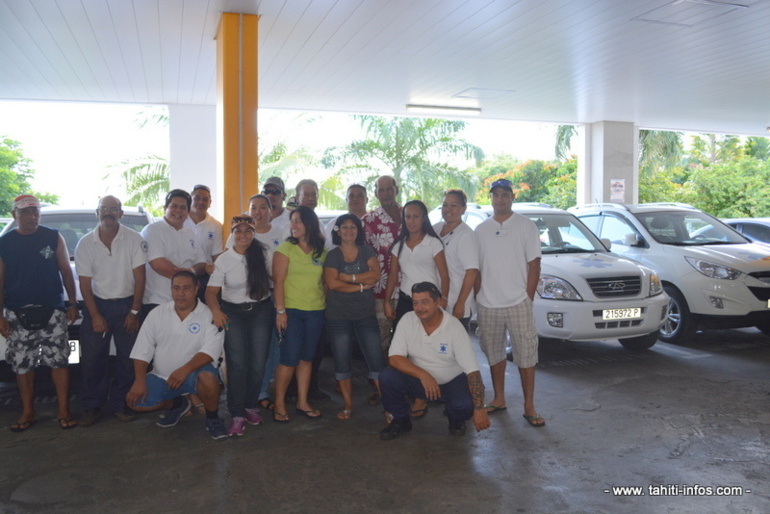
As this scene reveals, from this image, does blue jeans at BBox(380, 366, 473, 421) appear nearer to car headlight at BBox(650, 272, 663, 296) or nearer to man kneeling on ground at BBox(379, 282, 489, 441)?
man kneeling on ground at BBox(379, 282, 489, 441)

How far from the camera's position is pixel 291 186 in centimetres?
2109

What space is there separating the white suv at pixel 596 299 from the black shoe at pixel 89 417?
4.17m

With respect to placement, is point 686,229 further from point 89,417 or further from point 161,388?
point 89,417

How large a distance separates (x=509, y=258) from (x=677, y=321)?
3.75 metres

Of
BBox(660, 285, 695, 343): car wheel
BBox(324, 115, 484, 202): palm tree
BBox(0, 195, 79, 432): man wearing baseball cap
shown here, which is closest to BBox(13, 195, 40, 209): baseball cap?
BBox(0, 195, 79, 432): man wearing baseball cap

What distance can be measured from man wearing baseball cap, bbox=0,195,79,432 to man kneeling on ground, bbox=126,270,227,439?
669 millimetres

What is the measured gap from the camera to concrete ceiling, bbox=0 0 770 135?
6.91 metres

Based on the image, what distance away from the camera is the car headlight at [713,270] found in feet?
24.2

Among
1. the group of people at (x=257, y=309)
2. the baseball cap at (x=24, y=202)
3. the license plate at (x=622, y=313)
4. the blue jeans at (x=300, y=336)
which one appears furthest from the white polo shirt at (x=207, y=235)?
the license plate at (x=622, y=313)

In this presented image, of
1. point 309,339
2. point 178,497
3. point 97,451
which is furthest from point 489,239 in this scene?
point 97,451

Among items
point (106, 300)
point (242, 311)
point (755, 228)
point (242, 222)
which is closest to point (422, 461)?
point (242, 311)

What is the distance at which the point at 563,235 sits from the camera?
7801 millimetres

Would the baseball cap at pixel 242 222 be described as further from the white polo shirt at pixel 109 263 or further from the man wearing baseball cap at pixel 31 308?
the man wearing baseball cap at pixel 31 308

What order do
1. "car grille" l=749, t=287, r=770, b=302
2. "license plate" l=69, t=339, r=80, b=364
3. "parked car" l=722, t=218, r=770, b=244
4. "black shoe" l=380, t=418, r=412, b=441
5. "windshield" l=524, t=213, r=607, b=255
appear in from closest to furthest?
"black shoe" l=380, t=418, r=412, b=441 → "license plate" l=69, t=339, r=80, b=364 → "car grille" l=749, t=287, r=770, b=302 → "windshield" l=524, t=213, r=607, b=255 → "parked car" l=722, t=218, r=770, b=244
